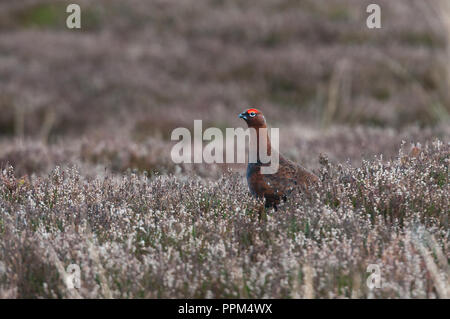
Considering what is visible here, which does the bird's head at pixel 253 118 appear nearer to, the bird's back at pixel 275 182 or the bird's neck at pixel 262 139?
the bird's neck at pixel 262 139

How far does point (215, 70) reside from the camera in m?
15.0

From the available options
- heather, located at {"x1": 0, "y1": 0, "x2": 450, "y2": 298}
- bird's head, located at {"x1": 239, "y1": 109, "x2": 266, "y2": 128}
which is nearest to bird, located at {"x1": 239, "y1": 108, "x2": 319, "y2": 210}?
bird's head, located at {"x1": 239, "y1": 109, "x2": 266, "y2": 128}

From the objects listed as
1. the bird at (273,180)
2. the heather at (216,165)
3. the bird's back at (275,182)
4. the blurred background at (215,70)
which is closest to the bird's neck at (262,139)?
the bird at (273,180)

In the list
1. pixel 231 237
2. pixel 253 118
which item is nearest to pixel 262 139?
pixel 253 118

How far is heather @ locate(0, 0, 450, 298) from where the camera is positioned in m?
2.71

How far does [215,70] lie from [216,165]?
31.1 feet

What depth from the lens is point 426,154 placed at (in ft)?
12.9

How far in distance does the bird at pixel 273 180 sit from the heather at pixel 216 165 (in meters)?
0.10

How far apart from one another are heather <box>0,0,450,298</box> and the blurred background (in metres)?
0.05

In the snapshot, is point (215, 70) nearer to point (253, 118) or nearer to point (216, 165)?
point (216, 165)

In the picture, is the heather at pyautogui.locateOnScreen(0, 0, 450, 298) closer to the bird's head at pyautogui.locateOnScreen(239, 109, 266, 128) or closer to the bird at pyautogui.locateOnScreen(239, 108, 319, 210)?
the bird at pyautogui.locateOnScreen(239, 108, 319, 210)

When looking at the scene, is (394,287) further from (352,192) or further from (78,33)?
(78,33)
